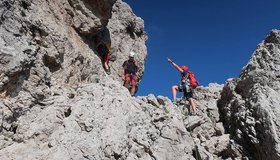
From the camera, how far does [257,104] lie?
15742 millimetres

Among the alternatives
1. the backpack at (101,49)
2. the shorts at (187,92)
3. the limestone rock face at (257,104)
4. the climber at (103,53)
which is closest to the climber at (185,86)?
the shorts at (187,92)

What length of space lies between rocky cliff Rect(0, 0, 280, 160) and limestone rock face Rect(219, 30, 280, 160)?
0.05 m

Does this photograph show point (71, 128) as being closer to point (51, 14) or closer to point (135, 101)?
point (135, 101)

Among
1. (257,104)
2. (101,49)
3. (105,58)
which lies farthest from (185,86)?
(101,49)

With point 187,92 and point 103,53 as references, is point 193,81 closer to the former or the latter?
point 187,92

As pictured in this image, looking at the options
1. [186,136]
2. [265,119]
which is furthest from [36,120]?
[265,119]

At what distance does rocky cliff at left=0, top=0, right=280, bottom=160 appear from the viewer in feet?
40.7

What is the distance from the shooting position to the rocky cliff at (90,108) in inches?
489

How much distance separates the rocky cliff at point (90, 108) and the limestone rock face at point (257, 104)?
5 cm

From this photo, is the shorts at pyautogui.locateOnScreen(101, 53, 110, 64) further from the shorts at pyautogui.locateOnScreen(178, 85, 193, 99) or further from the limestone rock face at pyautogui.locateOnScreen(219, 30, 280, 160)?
the limestone rock face at pyautogui.locateOnScreen(219, 30, 280, 160)

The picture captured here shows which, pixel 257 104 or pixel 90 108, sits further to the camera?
pixel 257 104

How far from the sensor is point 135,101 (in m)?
16.1

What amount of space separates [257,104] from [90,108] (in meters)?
8.65

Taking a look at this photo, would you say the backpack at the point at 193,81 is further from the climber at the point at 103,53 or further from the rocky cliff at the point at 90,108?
the climber at the point at 103,53
